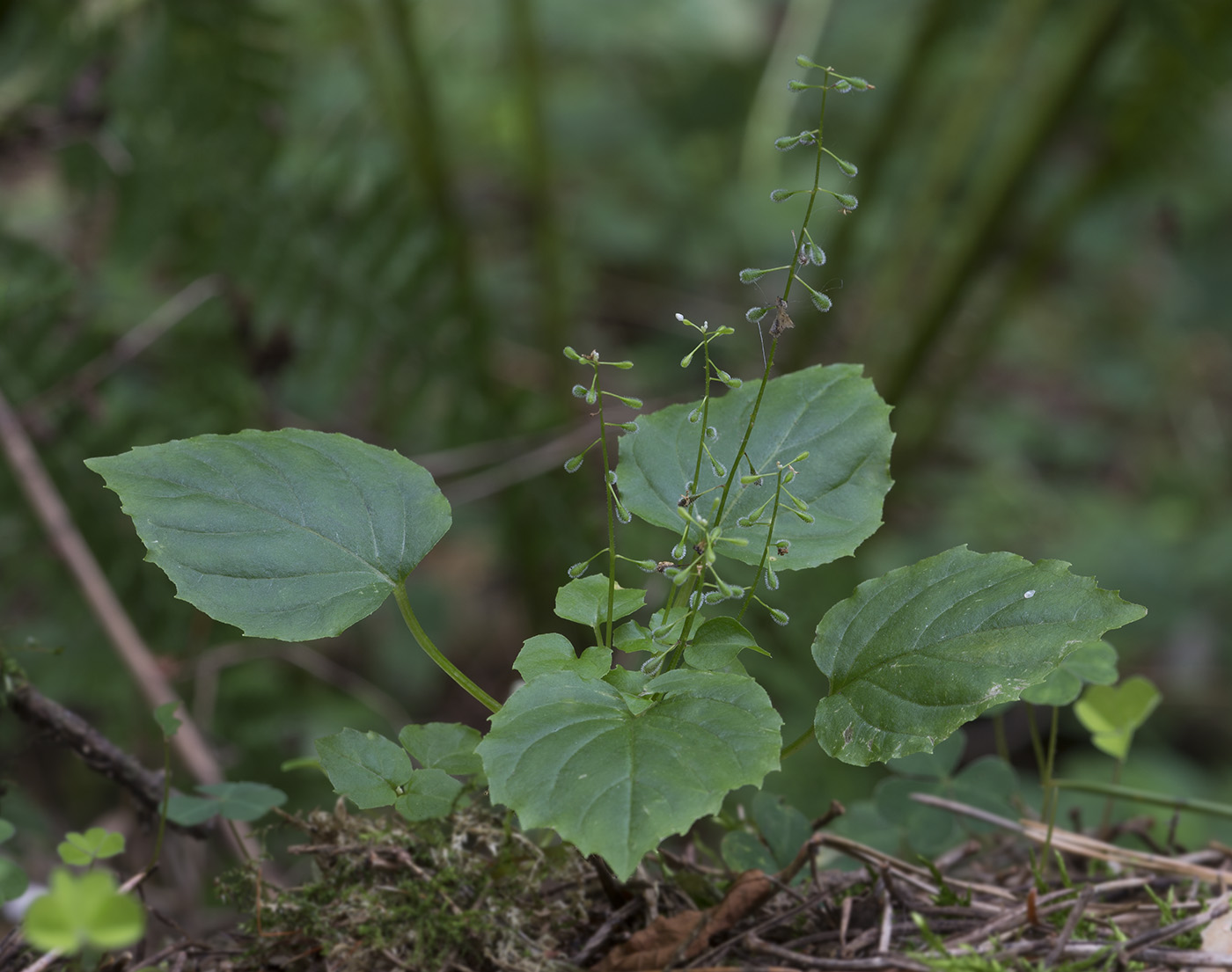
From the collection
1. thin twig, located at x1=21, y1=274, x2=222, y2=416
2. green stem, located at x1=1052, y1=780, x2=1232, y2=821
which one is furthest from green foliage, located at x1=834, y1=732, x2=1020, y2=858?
thin twig, located at x1=21, y1=274, x2=222, y2=416

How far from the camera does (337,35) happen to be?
301cm

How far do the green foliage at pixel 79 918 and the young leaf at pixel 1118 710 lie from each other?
3.24 feet

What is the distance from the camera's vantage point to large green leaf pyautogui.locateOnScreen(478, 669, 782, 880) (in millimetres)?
665

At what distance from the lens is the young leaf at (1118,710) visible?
1128 mm

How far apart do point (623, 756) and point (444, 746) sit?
239 mm

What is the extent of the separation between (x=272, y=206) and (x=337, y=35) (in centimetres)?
96

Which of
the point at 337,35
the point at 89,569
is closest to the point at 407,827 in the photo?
the point at 89,569

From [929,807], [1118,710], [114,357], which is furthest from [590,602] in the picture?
[114,357]

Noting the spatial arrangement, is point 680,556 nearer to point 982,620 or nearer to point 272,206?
point 982,620

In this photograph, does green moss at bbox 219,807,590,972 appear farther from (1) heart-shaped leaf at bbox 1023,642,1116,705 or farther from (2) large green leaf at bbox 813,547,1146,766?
(1) heart-shaped leaf at bbox 1023,642,1116,705

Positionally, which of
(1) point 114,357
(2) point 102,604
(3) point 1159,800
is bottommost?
(2) point 102,604

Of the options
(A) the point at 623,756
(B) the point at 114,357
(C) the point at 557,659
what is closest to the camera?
(A) the point at 623,756

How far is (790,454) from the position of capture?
97 centimetres

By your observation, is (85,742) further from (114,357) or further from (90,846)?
(114,357)
